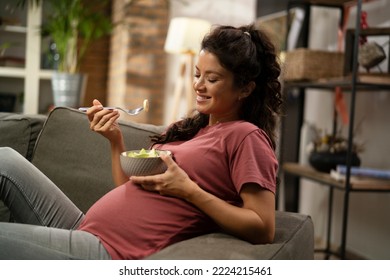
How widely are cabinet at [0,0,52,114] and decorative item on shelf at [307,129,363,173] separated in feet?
9.34

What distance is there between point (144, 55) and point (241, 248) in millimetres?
3319

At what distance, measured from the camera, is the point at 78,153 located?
1.58 metres

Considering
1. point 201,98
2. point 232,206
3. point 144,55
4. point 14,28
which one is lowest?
point 232,206

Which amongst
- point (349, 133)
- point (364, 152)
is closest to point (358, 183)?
point (349, 133)

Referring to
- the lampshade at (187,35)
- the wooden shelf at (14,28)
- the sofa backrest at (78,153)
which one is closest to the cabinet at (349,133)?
the lampshade at (187,35)

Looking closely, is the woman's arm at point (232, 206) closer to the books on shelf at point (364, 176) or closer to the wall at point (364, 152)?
the books on shelf at point (364, 176)

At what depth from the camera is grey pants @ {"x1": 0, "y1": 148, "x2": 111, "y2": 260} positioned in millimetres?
1075

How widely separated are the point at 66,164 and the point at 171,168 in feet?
1.91

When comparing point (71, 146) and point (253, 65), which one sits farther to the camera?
point (71, 146)

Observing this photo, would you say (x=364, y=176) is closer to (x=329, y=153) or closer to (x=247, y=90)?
(x=329, y=153)

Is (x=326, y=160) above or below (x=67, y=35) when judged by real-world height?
below

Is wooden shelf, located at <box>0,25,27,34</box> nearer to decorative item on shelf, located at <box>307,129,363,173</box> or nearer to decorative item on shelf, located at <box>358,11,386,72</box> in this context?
decorative item on shelf, located at <box>307,129,363,173</box>
